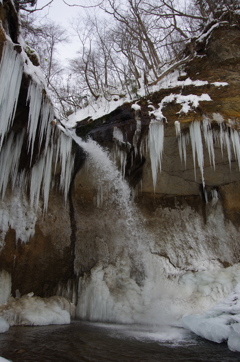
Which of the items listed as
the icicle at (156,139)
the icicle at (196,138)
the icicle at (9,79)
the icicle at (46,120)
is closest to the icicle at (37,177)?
the icicle at (46,120)

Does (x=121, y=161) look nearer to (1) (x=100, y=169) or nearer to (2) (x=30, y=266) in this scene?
(1) (x=100, y=169)

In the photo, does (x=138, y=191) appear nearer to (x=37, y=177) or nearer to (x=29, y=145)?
(x=37, y=177)

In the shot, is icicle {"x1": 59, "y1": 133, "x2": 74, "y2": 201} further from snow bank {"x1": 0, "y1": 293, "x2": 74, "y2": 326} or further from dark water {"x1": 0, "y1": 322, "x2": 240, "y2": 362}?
dark water {"x1": 0, "y1": 322, "x2": 240, "y2": 362}

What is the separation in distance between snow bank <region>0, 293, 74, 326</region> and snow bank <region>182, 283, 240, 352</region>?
2202mm

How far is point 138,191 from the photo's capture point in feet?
21.1

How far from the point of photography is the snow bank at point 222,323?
10.4 ft

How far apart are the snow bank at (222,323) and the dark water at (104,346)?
110 millimetres

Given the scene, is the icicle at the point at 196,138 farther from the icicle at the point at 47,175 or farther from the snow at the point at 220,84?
the icicle at the point at 47,175

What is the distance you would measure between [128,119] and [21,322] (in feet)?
13.6

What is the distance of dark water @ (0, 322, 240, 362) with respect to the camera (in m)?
2.81

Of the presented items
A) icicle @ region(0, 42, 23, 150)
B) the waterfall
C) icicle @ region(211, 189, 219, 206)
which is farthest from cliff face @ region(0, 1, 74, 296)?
icicle @ region(211, 189, 219, 206)

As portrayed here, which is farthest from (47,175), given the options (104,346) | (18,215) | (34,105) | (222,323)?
(222,323)

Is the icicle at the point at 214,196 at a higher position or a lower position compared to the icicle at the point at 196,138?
lower

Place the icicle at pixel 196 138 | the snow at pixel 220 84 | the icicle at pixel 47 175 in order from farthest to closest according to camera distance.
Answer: the snow at pixel 220 84 → the icicle at pixel 47 175 → the icicle at pixel 196 138
